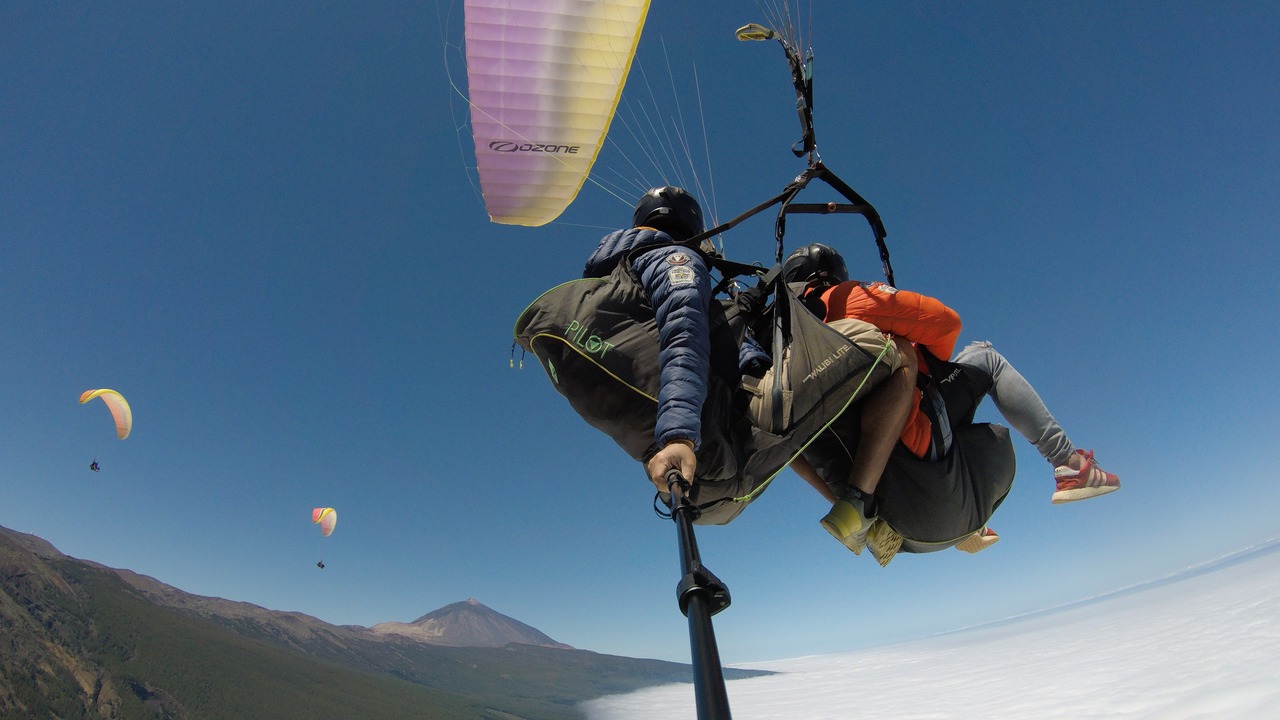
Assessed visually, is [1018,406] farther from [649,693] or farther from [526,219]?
[649,693]

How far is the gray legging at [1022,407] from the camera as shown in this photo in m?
2.60

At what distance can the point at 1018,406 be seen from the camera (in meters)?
2.60

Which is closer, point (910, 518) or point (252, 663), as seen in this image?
point (910, 518)

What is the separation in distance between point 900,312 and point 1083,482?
1.42m

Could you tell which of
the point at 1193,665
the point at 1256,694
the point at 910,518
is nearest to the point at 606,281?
the point at 910,518

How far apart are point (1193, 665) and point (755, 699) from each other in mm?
60726

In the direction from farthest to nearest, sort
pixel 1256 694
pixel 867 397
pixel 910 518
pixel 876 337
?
1. pixel 1256 694
2. pixel 910 518
3. pixel 867 397
4. pixel 876 337

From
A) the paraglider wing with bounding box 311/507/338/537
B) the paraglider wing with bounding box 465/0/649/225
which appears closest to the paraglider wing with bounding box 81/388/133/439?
the paraglider wing with bounding box 311/507/338/537

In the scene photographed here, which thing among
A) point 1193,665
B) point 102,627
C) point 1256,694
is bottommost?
point 102,627

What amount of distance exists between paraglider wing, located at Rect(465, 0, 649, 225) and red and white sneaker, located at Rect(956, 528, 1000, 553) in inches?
172

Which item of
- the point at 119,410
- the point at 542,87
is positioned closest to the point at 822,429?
the point at 542,87

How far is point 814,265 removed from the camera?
2.79m

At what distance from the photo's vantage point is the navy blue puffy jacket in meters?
1.56

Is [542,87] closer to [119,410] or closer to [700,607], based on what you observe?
[700,607]
